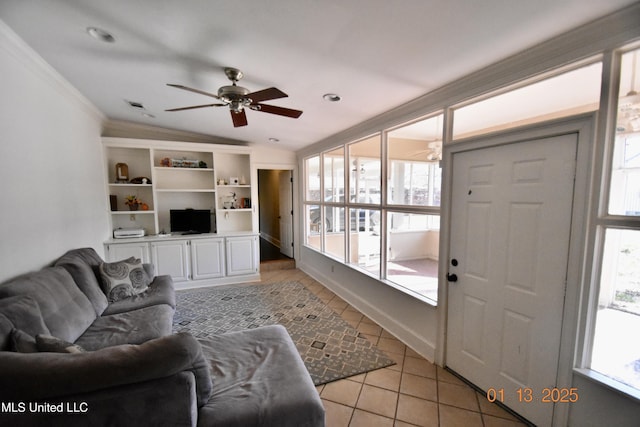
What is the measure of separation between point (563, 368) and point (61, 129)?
4.87 meters

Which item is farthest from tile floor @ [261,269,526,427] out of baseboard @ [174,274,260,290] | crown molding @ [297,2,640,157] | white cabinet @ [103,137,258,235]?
white cabinet @ [103,137,258,235]

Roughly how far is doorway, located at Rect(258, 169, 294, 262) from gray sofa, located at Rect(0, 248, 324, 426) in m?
4.00

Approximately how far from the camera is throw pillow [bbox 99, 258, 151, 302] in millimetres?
2707

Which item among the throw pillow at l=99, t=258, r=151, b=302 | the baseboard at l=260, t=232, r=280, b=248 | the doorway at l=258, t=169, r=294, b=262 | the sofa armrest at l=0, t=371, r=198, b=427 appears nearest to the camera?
the sofa armrest at l=0, t=371, r=198, b=427

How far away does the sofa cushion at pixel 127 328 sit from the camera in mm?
1984

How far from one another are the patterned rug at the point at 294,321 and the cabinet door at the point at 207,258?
0.97ft

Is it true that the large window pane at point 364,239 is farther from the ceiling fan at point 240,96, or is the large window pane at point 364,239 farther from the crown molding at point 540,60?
the ceiling fan at point 240,96

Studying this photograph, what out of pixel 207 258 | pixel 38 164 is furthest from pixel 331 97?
pixel 207 258

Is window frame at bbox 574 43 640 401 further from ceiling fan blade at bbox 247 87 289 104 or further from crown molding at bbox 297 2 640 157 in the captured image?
ceiling fan blade at bbox 247 87 289 104

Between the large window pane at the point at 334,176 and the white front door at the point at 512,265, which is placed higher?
the large window pane at the point at 334,176

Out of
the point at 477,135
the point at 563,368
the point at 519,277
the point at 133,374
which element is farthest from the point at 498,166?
the point at 133,374

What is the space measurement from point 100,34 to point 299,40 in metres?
1.54

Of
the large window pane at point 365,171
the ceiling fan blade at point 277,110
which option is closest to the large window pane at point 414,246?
the large window pane at point 365,171

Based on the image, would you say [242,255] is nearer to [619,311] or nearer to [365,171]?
[365,171]
